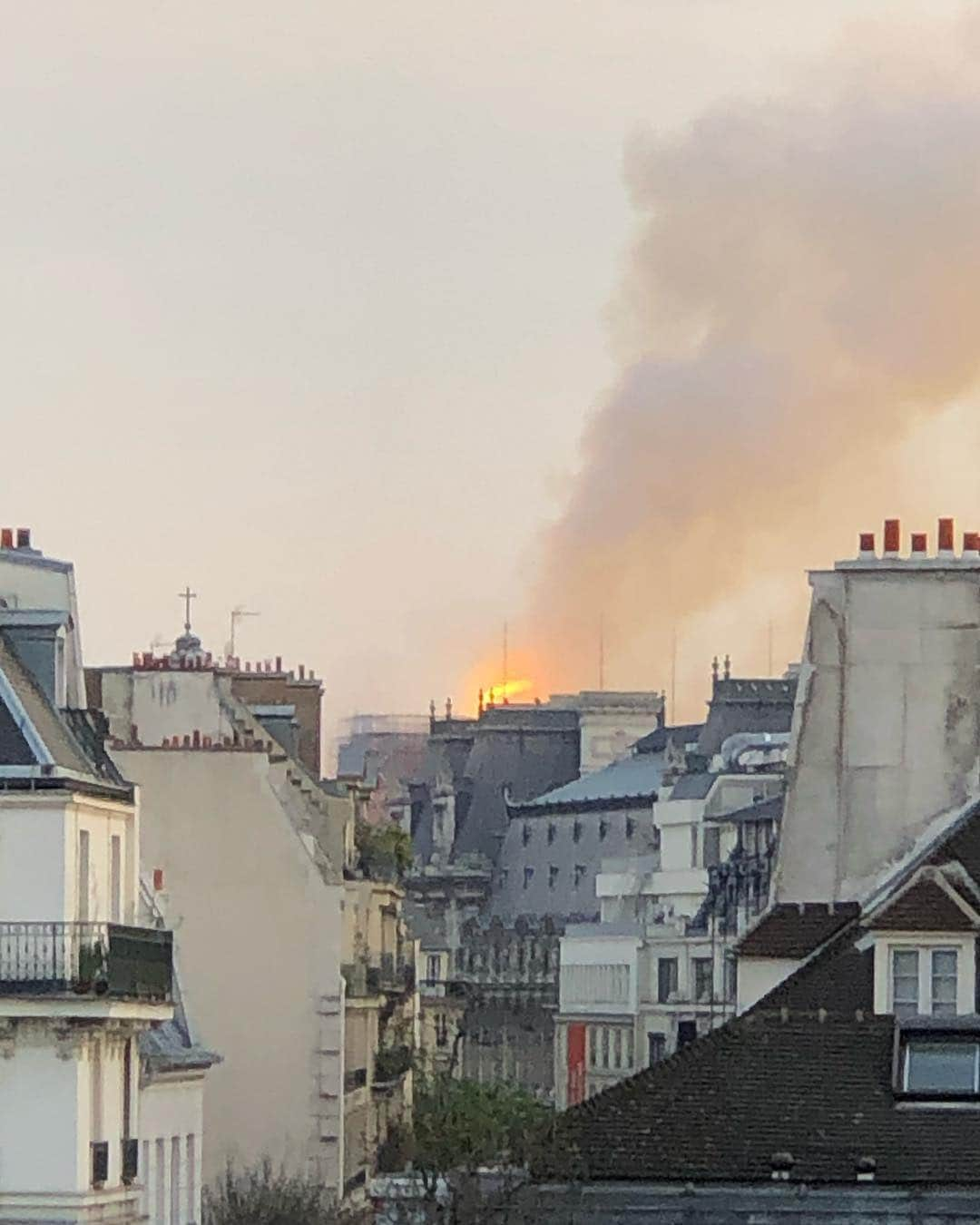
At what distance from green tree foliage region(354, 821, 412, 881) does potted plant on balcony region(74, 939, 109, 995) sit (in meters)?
40.8

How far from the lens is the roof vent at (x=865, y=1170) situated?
52.2m

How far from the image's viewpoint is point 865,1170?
172 feet

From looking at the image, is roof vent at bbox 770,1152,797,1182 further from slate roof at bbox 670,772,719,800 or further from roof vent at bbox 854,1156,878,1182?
slate roof at bbox 670,772,719,800

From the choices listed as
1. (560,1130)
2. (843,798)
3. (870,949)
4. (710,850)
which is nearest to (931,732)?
(843,798)

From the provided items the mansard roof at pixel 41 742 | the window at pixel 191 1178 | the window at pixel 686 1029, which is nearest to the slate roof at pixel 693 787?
the window at pixel 686 1029

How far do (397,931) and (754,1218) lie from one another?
57.6m

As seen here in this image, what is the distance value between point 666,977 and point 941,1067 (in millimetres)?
119067

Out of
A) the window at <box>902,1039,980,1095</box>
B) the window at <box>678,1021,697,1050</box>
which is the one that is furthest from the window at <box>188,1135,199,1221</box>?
the window at <box>678,1021,697,1050</box>

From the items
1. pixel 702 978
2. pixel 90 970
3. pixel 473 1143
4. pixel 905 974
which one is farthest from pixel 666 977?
pixel 473 1143

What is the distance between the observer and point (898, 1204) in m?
51.8

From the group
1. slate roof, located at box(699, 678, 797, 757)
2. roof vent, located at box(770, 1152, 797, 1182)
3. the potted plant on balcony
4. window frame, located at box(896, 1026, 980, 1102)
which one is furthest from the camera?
slate roof, located at box(699, 678, 797, 757)

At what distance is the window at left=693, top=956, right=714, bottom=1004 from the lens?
164m

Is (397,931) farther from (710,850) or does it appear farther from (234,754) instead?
(710,850)

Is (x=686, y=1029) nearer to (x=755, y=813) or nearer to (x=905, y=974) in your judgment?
(x=755, y=813)
